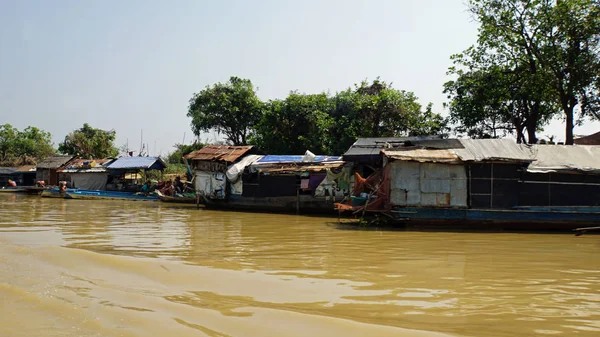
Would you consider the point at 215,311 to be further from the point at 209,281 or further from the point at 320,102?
the point at 320,102

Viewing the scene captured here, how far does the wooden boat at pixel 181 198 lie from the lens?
2186cm

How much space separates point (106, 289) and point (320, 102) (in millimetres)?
20472

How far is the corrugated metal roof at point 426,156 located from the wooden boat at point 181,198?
1179 centimetres

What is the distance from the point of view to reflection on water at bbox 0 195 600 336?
159 inches

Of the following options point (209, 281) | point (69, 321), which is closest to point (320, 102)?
point (209, 281)

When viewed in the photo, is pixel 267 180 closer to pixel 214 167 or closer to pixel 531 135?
pixel 214 167

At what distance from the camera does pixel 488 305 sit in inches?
188

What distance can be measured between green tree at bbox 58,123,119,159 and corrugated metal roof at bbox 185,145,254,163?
19347 millimetres

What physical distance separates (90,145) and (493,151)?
33.6m

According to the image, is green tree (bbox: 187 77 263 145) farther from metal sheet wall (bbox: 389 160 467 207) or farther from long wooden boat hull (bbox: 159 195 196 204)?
metal sheet wall (bbox: 389 160 467 207)

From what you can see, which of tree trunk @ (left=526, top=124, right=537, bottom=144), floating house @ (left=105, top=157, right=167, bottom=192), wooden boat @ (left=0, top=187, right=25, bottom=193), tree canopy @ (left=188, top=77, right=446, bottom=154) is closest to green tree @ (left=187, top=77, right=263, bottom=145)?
tree canopy @ (left=188, top=77, right=446, bottom=154)

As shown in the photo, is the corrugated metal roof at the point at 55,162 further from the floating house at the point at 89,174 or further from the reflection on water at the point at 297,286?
the reflection on water at the point at 297,286

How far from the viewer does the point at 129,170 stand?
28.9m

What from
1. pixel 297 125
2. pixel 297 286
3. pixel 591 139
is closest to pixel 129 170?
pixel 297 125
